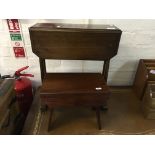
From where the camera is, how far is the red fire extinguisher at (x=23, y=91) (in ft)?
5.03

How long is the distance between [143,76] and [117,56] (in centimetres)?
31

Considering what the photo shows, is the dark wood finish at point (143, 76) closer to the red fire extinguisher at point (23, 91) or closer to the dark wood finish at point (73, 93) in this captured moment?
the dark wood finish at point (73, 93)

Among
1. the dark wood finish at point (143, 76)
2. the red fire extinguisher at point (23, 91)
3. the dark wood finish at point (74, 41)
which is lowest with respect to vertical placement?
the red fire extinguisher at point (23, 91)

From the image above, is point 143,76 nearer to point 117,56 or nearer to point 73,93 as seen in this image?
point 117,56

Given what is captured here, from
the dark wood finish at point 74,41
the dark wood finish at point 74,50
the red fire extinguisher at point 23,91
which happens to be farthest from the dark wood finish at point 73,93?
the red fire extinguisher at point 23,91

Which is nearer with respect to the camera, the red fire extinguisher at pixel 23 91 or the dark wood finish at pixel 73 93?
the dark wood finish at pixel 73 93

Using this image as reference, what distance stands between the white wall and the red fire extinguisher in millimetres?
127

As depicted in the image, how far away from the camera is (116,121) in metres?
1.39

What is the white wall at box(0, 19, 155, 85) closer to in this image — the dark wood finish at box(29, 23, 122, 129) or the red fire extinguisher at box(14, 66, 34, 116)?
the red fire extinguisher at box(14, 66, 34, 116)

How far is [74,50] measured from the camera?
A: 1.23 m

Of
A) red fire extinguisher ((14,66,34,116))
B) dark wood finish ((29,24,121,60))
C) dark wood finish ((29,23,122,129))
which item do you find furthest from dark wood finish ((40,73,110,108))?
red fire extinguisher ((14,66,34,116))

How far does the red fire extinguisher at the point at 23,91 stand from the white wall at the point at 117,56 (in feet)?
0.42
